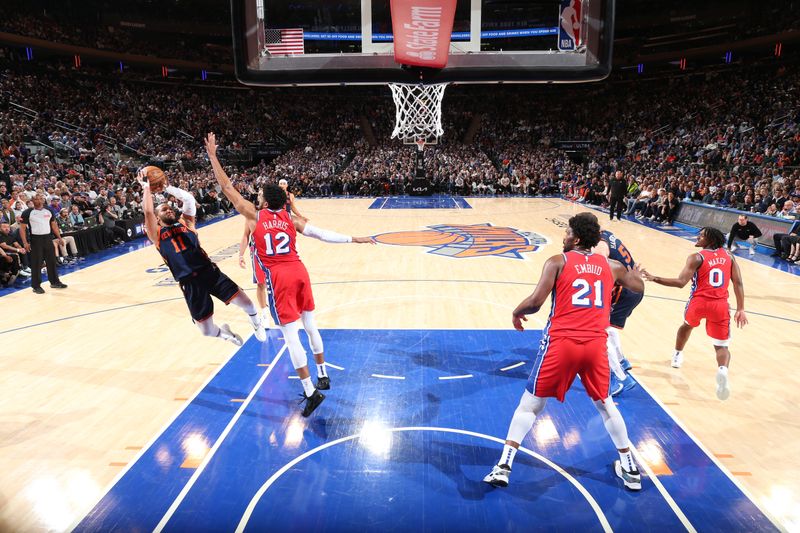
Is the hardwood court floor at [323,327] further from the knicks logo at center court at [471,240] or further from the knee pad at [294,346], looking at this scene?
the knee pad at [294,346]

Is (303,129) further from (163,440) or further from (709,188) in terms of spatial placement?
(163,440)

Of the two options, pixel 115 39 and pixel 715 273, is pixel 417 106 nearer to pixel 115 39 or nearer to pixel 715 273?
pixel 715 273

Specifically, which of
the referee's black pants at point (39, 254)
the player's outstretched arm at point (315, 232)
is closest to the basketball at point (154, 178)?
the player's outstretched arm at point (315, 232)

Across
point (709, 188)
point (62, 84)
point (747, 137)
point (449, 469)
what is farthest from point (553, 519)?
point (62, 84)

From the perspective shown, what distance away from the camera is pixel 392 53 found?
8273mm

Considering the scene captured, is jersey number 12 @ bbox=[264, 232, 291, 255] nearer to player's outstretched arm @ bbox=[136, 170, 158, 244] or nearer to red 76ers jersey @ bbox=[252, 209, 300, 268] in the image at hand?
red 76ers jersey @ bbox=[252, 209, 300, 268]

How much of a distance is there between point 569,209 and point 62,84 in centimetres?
2651

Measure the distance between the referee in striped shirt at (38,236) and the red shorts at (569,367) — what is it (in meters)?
8.15

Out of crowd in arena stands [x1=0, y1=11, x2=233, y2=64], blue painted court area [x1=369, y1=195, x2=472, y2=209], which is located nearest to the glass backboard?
blue painted court area [x1=369, y1=195, x2=472, y2=209]

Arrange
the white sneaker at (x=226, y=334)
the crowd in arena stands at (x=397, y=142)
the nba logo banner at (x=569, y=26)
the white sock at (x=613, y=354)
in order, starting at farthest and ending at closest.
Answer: the crowd in arena stands at (x=397, y=142)
the nba logo banner at (x=569, y=26)
the white sneaker at (x=226, y=334)
the white sock at (x=613, y=354)

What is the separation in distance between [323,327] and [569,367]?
4102mm

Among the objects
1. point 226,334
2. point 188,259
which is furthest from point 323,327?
point 188,259

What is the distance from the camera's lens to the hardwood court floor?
3.87 m

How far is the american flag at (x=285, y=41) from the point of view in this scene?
820 cm
